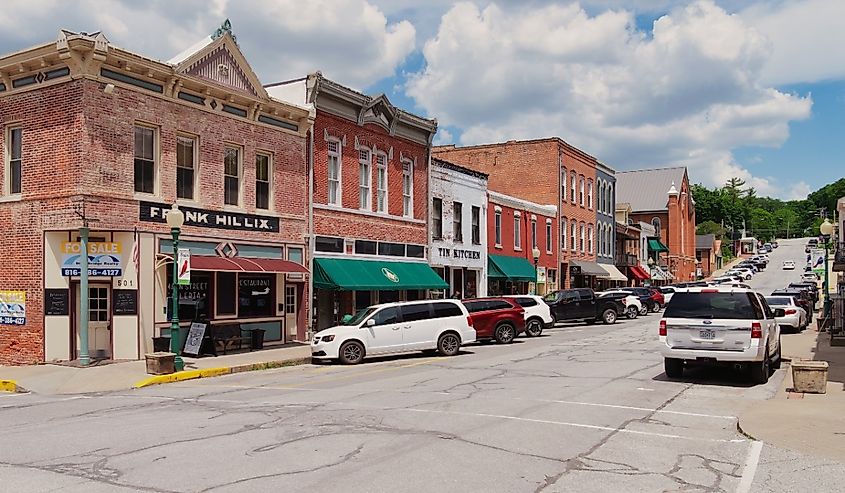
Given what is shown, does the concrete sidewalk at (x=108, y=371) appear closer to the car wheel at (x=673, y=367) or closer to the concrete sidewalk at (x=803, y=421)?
the car wheel at (x=673, y=367)

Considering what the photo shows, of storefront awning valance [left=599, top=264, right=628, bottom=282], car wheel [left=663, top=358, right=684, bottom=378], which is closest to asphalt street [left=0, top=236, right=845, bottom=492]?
car wheel [left=663, top=358, right=684, bottom=378]

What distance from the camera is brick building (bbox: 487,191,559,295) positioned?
135 feet

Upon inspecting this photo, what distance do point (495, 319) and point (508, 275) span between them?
557 inches

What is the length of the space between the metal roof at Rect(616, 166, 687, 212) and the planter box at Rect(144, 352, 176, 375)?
85.0m

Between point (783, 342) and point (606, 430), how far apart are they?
1825cm

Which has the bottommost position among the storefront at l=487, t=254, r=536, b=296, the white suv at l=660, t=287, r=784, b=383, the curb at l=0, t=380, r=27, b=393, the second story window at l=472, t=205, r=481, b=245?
the curb at l=0, t=380, r=27, b=393

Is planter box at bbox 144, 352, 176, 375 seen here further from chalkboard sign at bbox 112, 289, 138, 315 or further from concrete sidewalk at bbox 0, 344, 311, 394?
chalkboard sign at bbox 112, 289, 138, 315

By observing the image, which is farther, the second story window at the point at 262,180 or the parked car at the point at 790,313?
the parked car at the point at 790,313

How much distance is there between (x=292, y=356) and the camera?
2211 centimetres

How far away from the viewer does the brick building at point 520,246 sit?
135 ft

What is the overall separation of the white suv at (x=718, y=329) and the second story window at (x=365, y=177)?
51.4 feet

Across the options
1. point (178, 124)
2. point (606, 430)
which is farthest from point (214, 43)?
point (606, 430)

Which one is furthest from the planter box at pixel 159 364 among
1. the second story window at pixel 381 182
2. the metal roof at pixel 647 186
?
the metal roof at pixel 647 186

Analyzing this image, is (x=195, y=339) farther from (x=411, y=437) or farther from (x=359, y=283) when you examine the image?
(x=411, y=437)
